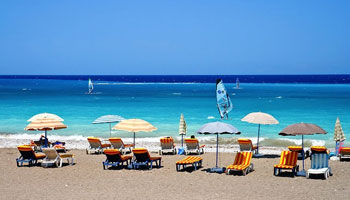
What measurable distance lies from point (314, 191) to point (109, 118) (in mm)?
8443

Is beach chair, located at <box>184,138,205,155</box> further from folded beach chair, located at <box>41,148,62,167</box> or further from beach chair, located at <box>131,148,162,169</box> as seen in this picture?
folded beach chair, located at <box>41,148,62,167</box>

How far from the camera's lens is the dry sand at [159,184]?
31.9ft

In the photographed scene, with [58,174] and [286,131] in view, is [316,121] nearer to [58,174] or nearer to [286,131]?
[286,131]

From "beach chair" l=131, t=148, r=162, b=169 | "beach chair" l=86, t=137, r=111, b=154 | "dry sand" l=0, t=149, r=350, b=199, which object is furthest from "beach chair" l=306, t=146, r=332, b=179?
"beach chair" l=86, t=137, r=111, b=154

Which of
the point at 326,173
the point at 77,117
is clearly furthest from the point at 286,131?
the point at 77,117

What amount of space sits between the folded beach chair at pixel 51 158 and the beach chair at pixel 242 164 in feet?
16.7

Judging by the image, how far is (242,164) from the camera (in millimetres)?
12492

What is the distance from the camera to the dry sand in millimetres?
9734

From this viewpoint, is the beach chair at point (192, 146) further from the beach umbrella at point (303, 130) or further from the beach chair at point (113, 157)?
the beach umbrella at point (303, 130)

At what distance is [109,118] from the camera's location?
1645 centimetres

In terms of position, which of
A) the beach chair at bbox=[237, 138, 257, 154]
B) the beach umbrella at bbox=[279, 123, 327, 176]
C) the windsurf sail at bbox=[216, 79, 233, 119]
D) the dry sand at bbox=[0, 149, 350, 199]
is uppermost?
the windsurf sail at bbox=[216, 79, 233, 119]

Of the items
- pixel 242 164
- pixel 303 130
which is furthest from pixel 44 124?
pixel 303 130

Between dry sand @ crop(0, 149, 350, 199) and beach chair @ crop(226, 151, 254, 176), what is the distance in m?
0.19

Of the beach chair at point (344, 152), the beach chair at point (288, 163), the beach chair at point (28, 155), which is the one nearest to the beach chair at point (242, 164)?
the beach chair at point (288, 163)
